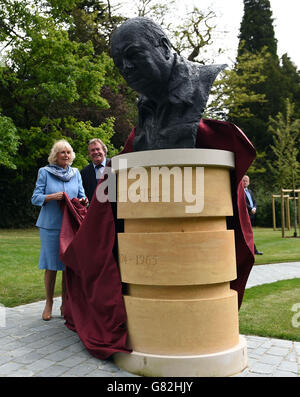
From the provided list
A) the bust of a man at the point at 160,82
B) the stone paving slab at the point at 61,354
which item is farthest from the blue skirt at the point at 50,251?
the bust of a man at the point at 160,82

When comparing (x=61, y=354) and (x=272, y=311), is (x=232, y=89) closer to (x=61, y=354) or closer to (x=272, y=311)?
(x=272, y=311)

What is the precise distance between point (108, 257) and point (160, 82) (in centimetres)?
166

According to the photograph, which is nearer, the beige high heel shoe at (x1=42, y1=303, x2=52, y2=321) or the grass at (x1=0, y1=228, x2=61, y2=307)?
the beige high heel shoe at (x1=42, y1=303, x2=52, y2=321)

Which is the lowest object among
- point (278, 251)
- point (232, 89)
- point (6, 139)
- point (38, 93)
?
point (278, 251)

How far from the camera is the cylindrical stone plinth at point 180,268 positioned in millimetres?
3434

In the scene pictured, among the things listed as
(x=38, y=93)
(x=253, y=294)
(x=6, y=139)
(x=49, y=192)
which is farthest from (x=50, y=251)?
(x=38, y=93)

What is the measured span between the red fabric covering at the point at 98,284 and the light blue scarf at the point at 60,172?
102 centimetres

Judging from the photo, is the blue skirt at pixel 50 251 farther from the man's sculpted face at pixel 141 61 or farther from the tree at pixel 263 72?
the tree at pixel 263 72

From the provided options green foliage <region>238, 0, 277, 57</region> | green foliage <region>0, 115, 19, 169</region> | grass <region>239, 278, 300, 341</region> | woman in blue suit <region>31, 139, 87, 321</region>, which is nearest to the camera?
grass <region>239, 278, 300, 341</region>

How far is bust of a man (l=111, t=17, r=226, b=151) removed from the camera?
3627mm

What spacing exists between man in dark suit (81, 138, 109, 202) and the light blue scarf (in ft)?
1.86

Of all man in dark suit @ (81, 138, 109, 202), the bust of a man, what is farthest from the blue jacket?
the bust of a man

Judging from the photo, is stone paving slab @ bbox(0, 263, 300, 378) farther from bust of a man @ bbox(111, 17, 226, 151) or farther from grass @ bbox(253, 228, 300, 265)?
grass @ bbox(253, 228, 300, 265)

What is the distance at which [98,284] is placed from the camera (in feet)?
13.2
